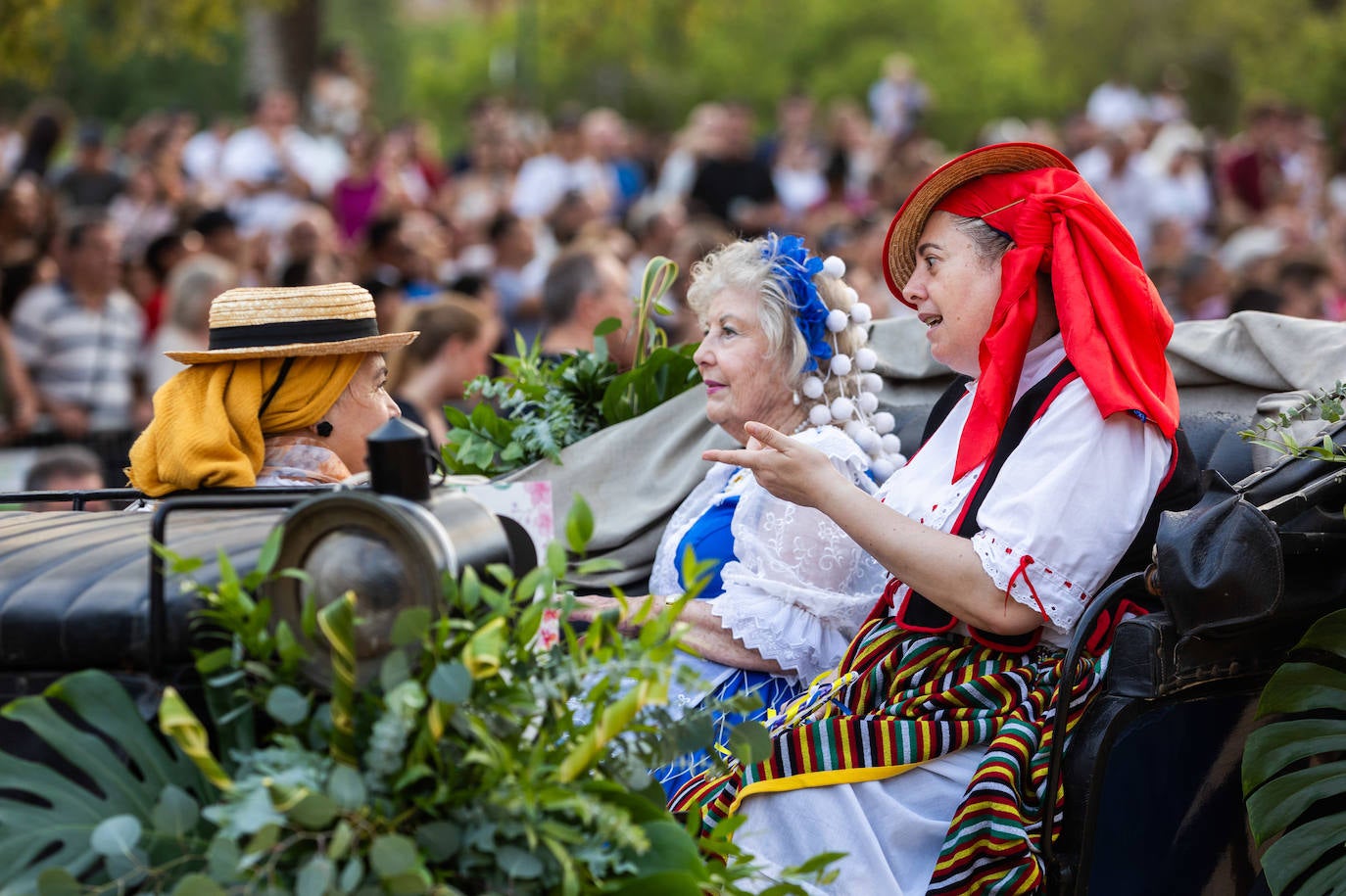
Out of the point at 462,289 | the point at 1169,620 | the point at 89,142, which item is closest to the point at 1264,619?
the point at 1169,620

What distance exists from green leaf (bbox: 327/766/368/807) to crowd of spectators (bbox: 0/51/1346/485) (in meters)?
4.73

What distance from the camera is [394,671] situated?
191 centimetres

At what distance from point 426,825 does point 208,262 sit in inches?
257

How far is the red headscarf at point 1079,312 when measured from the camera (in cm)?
287

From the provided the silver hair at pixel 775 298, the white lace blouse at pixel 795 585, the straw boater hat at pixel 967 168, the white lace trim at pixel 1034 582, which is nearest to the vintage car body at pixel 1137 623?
the white lace trim at pixel 1034 582

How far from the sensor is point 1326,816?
2.73m

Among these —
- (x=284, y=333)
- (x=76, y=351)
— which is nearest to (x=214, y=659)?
(x=284, y=333)

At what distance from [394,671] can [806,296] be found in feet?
6.46

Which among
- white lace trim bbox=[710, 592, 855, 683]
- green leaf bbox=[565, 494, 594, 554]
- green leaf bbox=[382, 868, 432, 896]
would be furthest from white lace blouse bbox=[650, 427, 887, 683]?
green leaf bbox=[382, 868, 432, 896]

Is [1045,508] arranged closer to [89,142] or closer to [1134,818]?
[1134,818]

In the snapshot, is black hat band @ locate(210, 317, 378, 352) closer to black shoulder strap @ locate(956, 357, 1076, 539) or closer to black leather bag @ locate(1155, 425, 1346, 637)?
black shoulder strap @ locate(956, 357, 1076, 539)

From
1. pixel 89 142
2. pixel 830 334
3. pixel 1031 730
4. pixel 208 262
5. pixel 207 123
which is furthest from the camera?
pixel 207 123

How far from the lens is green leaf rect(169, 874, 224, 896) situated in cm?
182

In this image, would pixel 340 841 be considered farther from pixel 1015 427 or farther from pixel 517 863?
pixel 1015 427
